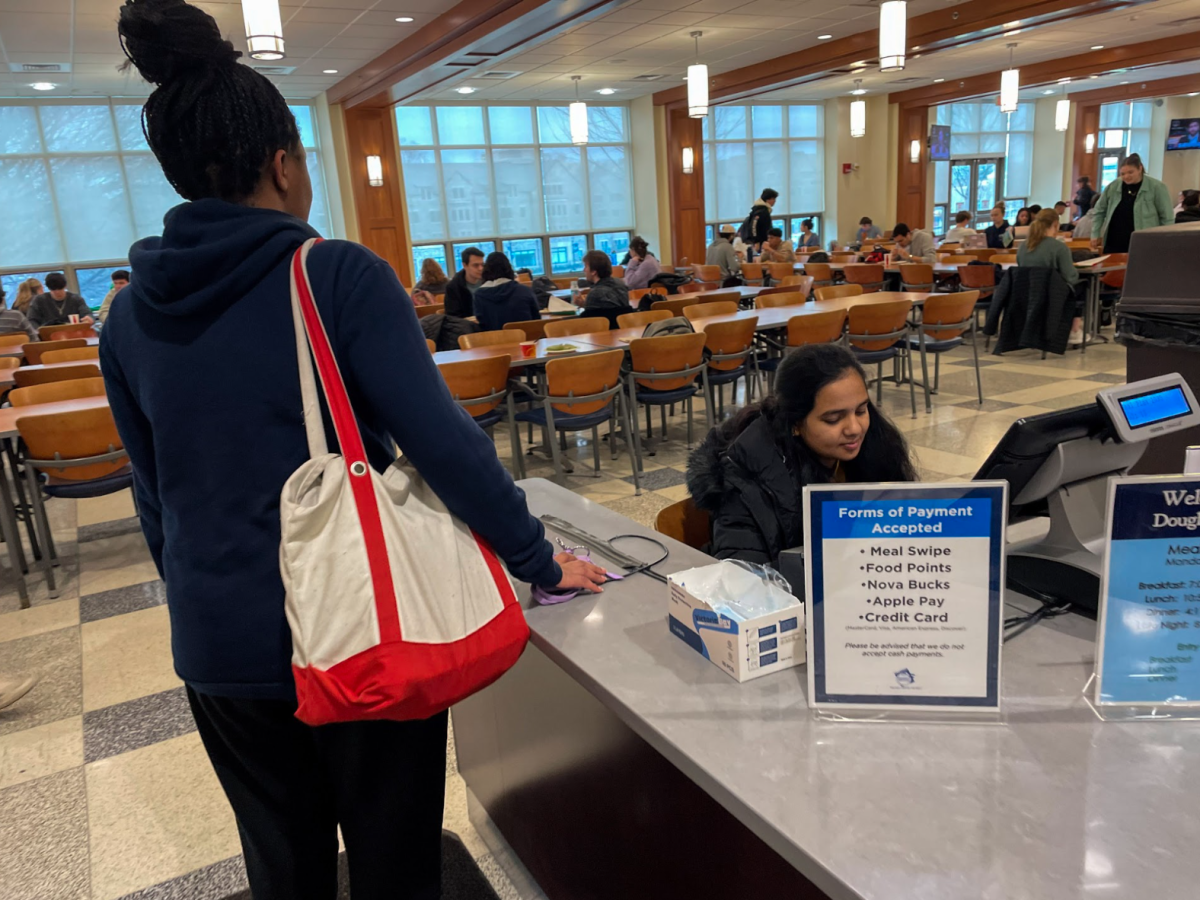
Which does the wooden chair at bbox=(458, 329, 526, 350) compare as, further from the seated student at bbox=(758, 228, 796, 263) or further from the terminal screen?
the seated student at bbox=(758, 228, 796, 263)

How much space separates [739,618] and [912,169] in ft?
52.9

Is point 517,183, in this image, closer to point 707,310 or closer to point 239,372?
point 707,310

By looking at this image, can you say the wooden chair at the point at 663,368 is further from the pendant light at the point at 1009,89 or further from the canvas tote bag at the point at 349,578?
the pendant light at the point at 1009,89

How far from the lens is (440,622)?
38.3 inches

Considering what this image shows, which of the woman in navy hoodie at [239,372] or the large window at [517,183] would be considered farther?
the large window at [517,183]

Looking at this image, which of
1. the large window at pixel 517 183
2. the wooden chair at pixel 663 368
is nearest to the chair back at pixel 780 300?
the wooden chair at pixel 663 368

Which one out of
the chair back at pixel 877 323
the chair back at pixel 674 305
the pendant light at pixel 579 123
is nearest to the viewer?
the chair back at pixel 877 323

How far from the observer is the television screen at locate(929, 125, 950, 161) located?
616 inches

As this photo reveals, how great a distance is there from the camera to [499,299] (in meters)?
5.96

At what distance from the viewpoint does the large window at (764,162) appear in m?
14.9

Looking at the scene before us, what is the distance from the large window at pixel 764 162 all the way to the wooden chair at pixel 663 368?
35.4ft

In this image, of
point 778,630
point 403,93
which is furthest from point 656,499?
point 403,93

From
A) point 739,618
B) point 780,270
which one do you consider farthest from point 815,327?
point 780,270

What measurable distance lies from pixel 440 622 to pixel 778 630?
1.42 feet
